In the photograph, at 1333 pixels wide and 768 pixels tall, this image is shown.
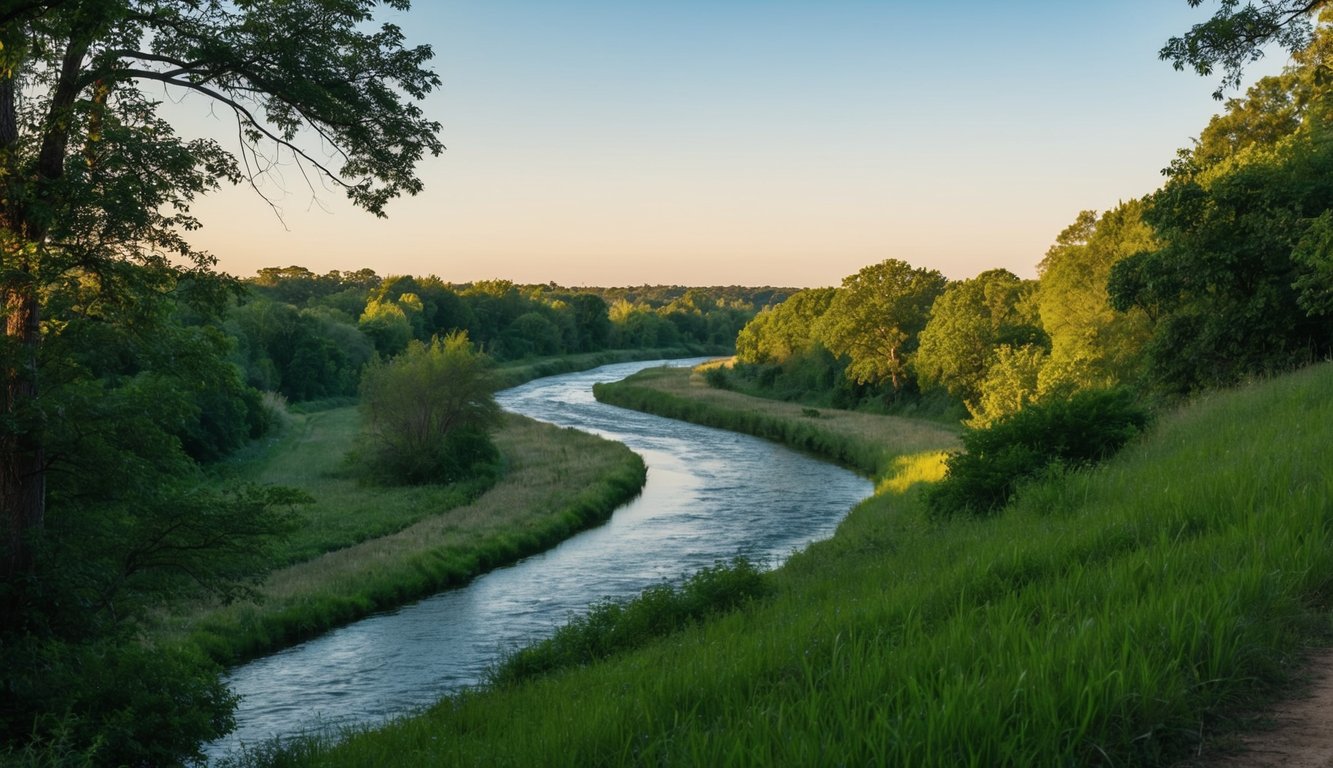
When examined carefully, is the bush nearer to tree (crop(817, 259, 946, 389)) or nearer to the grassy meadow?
the grassy meadow

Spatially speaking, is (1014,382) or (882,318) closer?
(1014,382)

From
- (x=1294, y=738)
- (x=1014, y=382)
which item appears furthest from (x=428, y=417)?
(x=1294, y=738)

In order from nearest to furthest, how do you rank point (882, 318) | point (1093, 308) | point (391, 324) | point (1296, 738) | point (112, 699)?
point (1296, 738) → point (112, 699) → point (1093, 308) → point (882, 318) → point (391, 324)

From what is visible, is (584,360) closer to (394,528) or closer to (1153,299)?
(394,528)

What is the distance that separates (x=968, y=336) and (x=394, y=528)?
3759 centimetres

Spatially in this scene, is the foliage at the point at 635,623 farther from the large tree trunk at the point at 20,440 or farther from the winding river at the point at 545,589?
the large tree trunk at the point at 20,440

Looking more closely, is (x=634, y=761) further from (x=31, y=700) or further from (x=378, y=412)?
(x=378, y=412)

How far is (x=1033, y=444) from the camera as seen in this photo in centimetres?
1725

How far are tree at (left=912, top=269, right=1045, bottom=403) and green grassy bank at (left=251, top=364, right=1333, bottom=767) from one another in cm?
4658

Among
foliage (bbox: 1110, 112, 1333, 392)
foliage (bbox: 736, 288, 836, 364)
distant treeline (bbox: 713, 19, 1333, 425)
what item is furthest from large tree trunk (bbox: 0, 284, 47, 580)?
foliage (bbox: 736, 288, 836, 364)

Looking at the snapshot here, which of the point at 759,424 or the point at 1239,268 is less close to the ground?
the point at 1239,268

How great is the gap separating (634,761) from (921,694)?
1.61 metres

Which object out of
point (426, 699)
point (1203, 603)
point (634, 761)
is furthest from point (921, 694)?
point (426, 699)

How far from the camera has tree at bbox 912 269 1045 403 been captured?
186 feet
